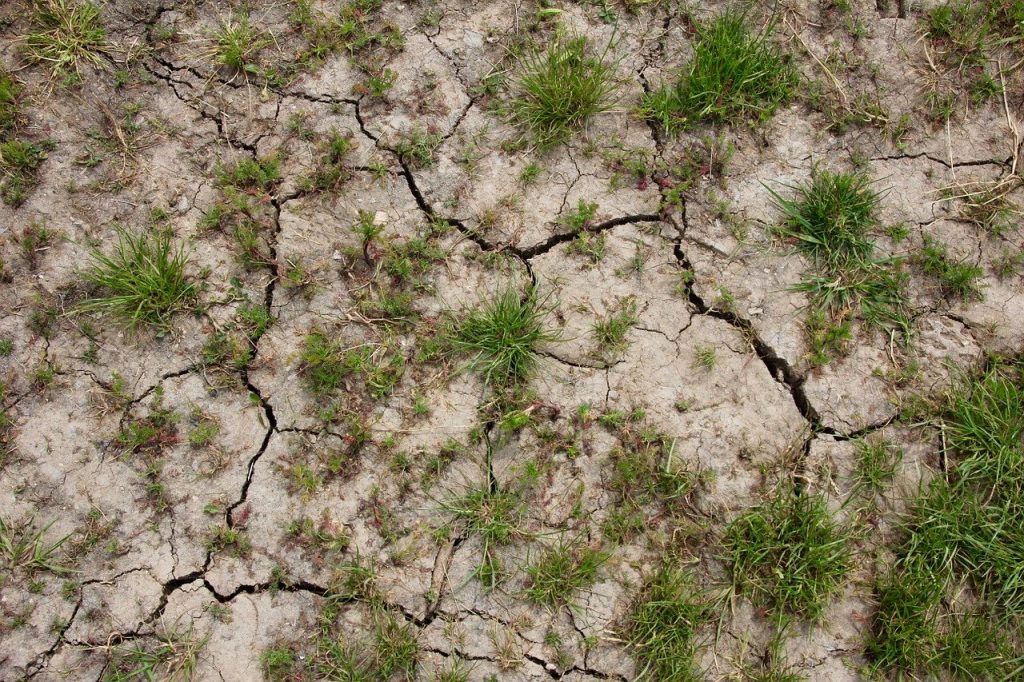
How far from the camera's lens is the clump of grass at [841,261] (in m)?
3.12

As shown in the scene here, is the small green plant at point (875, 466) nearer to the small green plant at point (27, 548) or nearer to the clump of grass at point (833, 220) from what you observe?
the clump of grass at point (833, 220)

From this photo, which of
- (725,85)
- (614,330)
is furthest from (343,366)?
(725,85)

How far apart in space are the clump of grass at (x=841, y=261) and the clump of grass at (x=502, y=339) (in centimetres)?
111

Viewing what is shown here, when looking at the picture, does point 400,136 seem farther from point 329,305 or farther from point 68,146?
point 68,146

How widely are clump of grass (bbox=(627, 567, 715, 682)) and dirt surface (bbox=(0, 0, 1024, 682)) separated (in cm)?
6

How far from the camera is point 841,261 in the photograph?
3.19 m

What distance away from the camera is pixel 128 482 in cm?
281

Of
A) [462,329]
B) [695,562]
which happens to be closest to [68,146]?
[462,329]

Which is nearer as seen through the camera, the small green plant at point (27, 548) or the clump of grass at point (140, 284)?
the small green plant at point (27, 548)

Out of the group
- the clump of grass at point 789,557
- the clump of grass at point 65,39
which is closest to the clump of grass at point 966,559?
the clump of grass at point 789,557

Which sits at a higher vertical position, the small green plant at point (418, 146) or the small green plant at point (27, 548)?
the small green plant at point (418, 146)

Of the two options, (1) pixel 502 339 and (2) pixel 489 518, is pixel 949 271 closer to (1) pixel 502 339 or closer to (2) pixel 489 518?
(1) pixel 502 339

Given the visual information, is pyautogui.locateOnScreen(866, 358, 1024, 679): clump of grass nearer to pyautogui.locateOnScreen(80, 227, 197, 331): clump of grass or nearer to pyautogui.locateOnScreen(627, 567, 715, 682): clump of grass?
pyautogui.locateOnScreen(627, 567, 715, 682): clump of grass

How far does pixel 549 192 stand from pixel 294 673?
2096 millimetres
